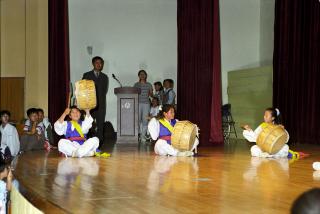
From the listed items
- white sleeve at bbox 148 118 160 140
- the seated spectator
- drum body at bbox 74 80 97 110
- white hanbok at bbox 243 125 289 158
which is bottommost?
white hanbok at bbox 243 125 289 158

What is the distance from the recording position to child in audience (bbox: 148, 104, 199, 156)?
21.2 ft

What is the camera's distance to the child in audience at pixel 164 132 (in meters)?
6.45

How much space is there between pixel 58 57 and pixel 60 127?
244 cm

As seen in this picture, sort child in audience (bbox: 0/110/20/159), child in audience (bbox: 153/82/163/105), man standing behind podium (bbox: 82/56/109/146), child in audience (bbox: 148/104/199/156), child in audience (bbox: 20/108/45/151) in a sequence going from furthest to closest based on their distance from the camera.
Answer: child in audience (bbox: 153/82/163/105) → man standing behind podium (bbox: 82/56/109/146) → child in audience (bbox: 20/108/45/151) → child in audience (bbox: 0/110/20/159) → child in audience (bbox: 148/104/199/156)

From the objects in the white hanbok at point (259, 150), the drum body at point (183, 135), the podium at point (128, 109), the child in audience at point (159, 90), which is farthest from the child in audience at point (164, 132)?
the child in audience at point (159, 90)

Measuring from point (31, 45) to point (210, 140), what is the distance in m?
4.33

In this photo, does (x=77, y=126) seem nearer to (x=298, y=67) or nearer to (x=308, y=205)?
(x=298, y=67)

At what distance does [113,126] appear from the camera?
10.7 meters

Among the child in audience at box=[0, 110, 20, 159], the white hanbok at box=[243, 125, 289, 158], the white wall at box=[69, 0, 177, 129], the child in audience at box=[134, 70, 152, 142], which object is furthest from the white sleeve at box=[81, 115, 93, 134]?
the white wall at box=[69, 0, 177, 129]

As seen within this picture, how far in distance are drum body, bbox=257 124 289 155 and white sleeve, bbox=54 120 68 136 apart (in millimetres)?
2331

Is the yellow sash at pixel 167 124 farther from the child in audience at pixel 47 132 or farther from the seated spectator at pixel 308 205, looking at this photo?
the seated spectator at pixel 308 205

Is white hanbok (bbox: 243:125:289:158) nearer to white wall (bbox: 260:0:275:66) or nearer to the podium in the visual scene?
the podium

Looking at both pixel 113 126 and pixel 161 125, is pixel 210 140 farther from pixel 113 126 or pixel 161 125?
pixel 161 125

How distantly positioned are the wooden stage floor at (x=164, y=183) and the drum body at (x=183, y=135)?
194mm
